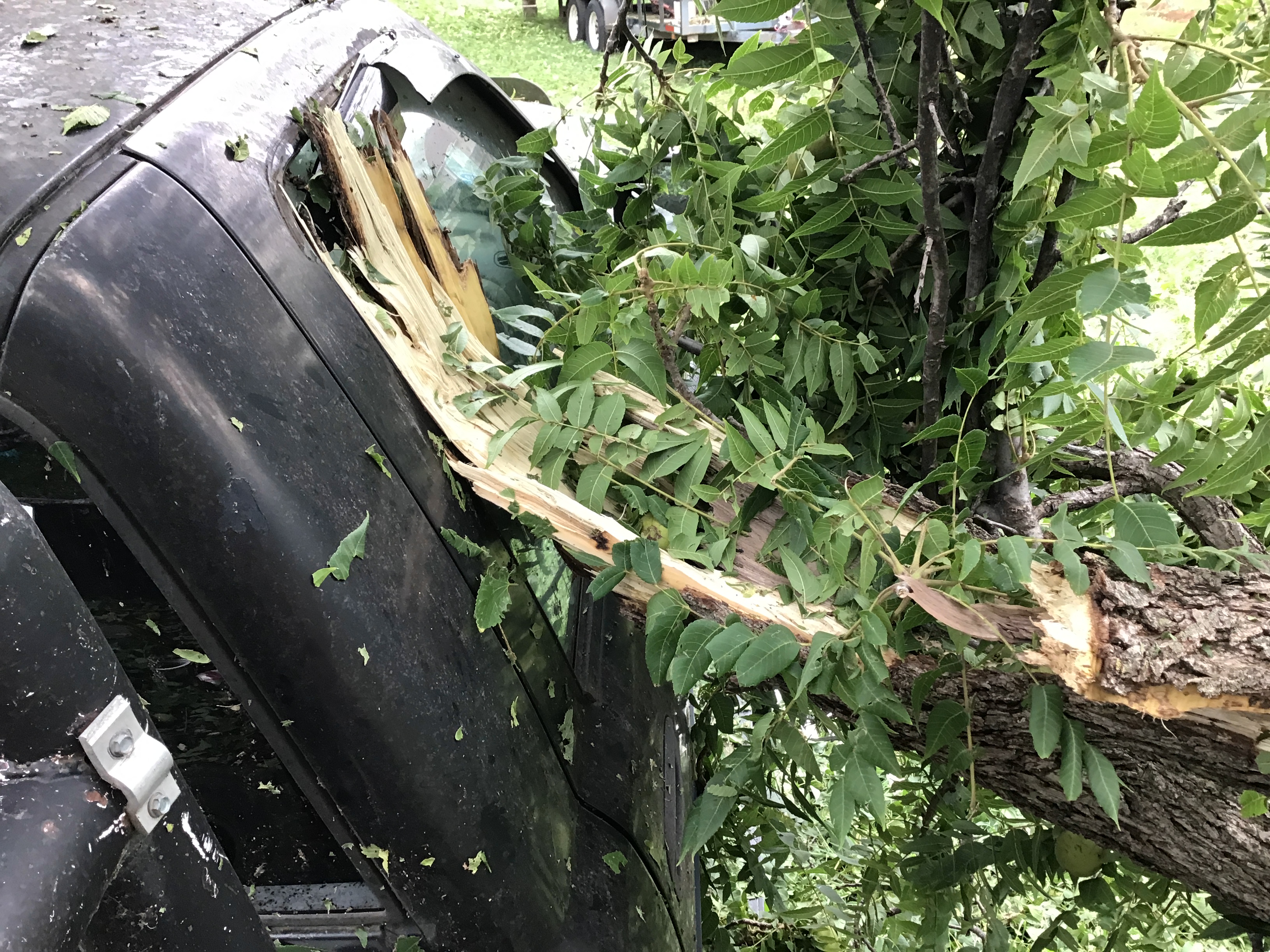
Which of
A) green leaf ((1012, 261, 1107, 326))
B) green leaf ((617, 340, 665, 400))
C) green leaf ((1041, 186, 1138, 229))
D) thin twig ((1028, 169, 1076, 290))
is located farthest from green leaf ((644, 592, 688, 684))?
thin twig ((1028, 169, 1076, 290))

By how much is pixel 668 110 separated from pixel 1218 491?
1294mm

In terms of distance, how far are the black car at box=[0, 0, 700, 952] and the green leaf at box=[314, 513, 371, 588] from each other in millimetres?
10

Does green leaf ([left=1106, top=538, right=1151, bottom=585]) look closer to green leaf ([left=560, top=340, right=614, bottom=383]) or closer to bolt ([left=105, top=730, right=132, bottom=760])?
green leaf ([left=560, top=340, right=614, bottom=383])

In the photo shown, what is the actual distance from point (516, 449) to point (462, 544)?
0.84ft

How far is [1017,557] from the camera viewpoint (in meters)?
1.11

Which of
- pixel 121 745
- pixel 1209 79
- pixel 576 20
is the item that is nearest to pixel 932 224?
pixel 1209 79

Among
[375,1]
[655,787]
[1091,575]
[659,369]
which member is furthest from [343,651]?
[375,1]

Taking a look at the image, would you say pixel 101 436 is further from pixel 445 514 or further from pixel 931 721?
pixel 931 721

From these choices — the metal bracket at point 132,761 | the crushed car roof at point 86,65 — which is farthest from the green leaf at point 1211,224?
the crushed car roof at point 86,65

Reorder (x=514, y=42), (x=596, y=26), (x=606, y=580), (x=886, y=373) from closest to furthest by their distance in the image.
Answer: (x=606, y=580) < (x=886, y=373) < (x=596, y=26) < (x=514, y=42)

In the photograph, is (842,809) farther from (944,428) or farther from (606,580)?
(944,428)

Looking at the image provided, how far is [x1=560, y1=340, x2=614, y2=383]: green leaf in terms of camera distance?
146cm

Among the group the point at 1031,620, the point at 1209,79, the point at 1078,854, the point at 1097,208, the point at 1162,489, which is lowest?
the point at 1078,854

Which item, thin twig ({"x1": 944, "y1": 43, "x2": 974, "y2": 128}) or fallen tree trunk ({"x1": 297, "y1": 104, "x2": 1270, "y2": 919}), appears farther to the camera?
thin twig ({"x1": 944, "y1": 43, "x2": 974, "y2": 128})
